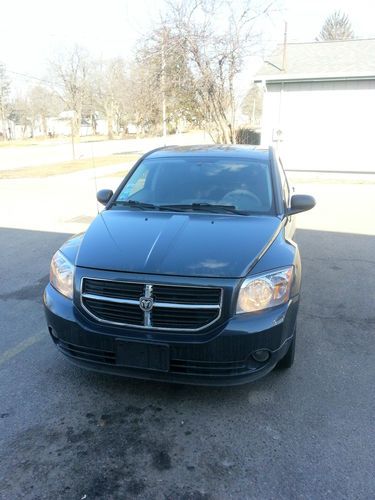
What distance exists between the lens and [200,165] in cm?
445

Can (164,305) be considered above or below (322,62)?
below

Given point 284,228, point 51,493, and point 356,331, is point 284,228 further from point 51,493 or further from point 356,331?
point 51,493

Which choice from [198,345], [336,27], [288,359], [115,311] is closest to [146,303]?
[115,311]

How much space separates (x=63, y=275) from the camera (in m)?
3.17

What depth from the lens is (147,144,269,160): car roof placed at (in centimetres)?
461

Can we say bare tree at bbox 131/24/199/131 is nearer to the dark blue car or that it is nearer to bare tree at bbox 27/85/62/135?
the dark blue car

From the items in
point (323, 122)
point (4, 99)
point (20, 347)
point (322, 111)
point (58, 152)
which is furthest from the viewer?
point (4, 99)

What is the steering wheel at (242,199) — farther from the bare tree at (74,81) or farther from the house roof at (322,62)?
the bare tree at (74,81)

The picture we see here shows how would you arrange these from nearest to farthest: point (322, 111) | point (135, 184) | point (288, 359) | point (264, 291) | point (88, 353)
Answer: point (264, 291)
point (88, 353)
point (288, 359)
point (135, 184)
point (322, 111)

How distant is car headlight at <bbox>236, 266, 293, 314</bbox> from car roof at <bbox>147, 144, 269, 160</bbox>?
1937 millimetres

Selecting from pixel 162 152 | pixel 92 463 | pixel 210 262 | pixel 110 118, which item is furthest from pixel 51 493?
pixel 110 118

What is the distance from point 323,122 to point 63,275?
15.5 metres

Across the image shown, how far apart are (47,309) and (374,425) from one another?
234cm

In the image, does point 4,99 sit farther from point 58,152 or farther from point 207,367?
point 207,367
